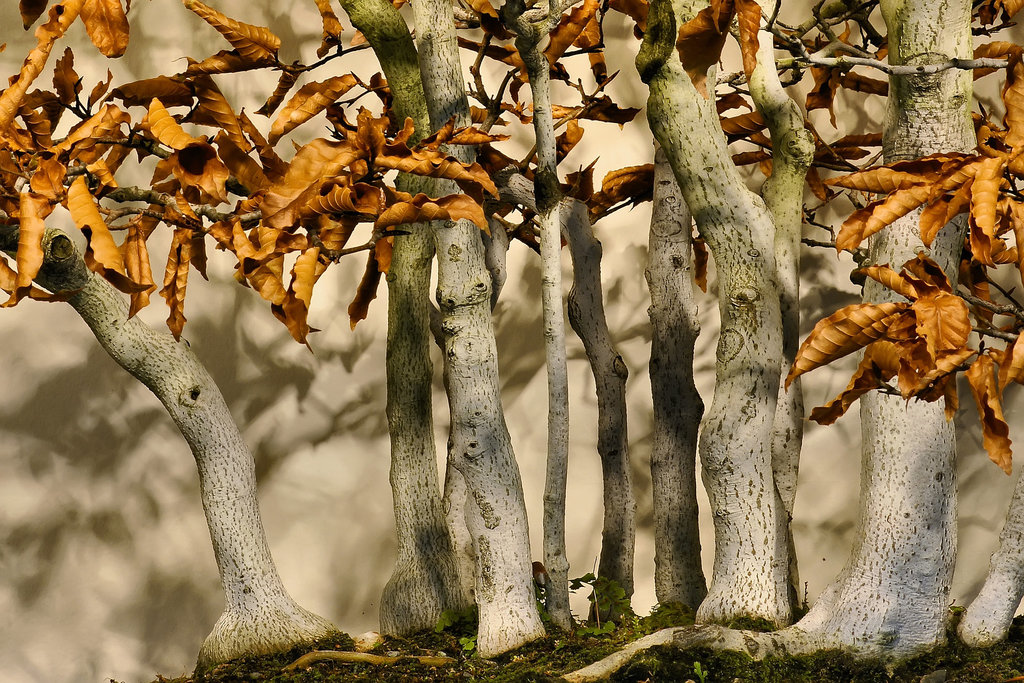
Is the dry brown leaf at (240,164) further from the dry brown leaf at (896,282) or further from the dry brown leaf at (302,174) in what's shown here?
the dry brown leaf at (896,282)

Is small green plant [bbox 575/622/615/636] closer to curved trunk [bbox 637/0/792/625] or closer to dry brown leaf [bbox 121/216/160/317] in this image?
curved trunk [bbox 637/0/792/625]

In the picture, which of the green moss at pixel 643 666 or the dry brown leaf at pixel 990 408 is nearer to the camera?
the dry brown leaf at pixel 990 408

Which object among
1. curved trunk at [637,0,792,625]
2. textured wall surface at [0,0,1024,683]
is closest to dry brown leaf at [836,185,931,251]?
curved trunk at [637,0,792,625]

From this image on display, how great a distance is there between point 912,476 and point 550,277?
0.51 meters

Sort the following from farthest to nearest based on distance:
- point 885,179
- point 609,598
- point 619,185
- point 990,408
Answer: point 619,185 → point 609,598 → point 885,179 → point 990,408

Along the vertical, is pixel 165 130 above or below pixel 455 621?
above

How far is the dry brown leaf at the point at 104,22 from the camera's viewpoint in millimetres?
1108

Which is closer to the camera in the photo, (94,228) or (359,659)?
(94,228)

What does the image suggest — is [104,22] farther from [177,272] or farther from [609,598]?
[609,598]

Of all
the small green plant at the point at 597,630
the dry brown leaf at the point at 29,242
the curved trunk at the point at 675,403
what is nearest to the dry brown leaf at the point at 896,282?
the curved trunk at the point at 675,403

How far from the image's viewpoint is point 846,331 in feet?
3.16

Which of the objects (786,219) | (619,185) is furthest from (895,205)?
(619,185)

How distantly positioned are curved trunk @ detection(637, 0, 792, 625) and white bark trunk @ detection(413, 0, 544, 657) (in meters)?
0.24

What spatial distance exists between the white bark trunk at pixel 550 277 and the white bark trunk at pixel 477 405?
46 millimetres
